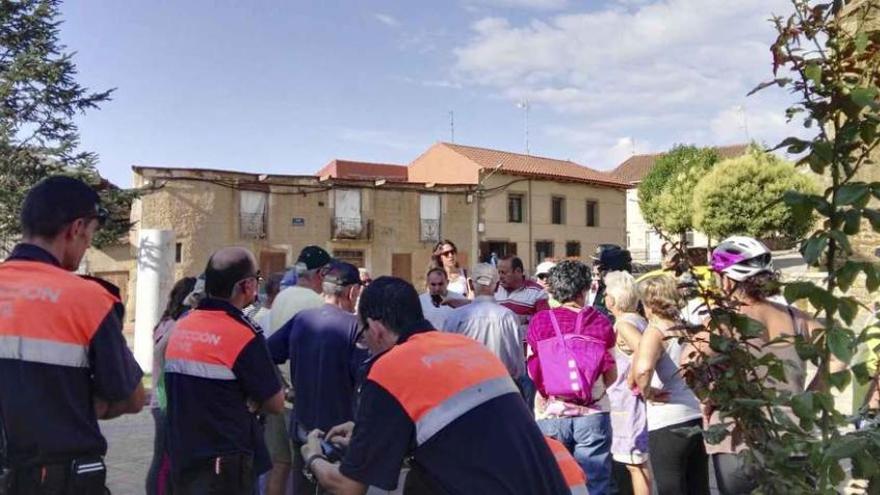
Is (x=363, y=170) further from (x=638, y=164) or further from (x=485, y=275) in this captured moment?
(x=485, y=275)

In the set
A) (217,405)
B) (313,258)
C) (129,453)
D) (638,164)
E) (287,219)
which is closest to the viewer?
(217,405)

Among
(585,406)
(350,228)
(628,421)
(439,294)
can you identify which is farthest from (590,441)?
(350,228)

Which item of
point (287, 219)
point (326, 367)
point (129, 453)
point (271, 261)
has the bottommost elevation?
point (129, 453)

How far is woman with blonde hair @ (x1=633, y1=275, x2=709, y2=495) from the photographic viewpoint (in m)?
4.57

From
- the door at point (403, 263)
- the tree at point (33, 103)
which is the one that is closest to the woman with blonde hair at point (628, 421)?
the tree at point (33, 103)

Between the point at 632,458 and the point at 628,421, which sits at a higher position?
the point at 628,421

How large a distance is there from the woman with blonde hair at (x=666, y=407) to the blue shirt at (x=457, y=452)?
8.28 ft

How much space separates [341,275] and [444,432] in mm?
2948

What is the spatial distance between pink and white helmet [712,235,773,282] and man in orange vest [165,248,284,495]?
219cm

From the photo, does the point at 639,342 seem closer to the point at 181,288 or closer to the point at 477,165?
the point at 181,288

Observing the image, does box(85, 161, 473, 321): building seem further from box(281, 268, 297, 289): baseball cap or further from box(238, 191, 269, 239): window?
box(281, 268, 297, 289): baseball cap

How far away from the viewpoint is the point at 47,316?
9.07 feet

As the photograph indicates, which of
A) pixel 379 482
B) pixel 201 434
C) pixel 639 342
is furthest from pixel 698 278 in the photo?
pixel 639 342

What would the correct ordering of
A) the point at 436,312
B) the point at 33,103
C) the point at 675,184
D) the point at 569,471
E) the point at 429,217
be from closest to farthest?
the point at 569,471, the point at 436,312, the point at 33,103, the point at 429,217, the point at 675,184
